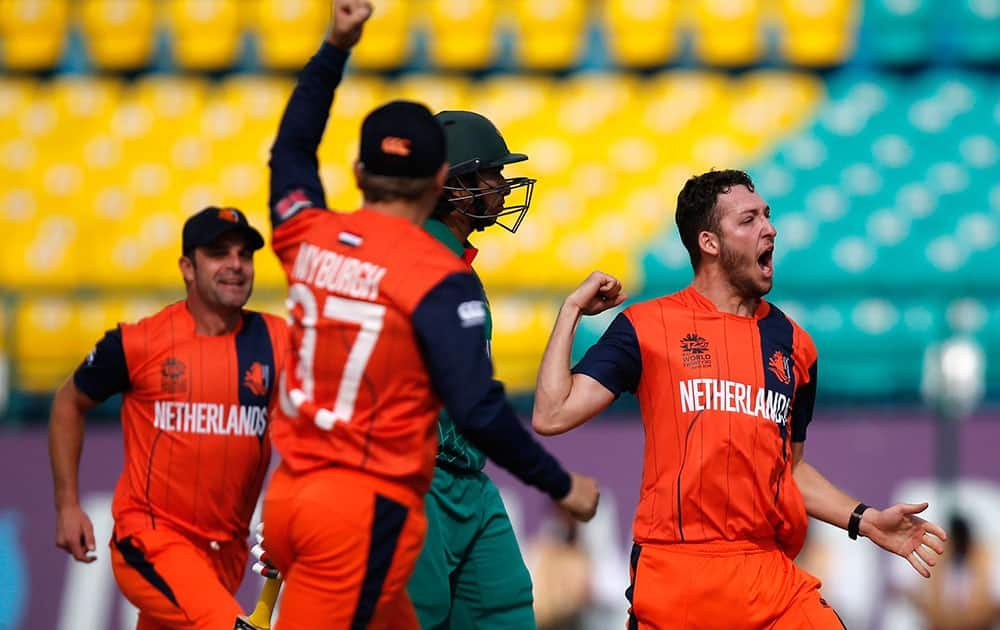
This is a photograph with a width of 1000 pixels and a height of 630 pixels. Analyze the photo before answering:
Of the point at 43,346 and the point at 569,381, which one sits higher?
the point at 569,381

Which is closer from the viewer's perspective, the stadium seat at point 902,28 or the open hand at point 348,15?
the open hand at point 348,15

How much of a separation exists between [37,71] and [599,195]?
6.55m

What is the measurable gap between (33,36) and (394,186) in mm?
12739

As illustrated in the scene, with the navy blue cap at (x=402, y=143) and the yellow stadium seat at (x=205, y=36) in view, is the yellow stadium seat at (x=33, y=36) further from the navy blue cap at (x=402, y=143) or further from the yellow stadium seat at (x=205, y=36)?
the navy blue cap at (x=402, y=143)

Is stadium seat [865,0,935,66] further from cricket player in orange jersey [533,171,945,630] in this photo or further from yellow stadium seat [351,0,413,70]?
cricket player in orange jersey [533,171,945,630]

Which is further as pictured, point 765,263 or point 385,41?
point 385,41

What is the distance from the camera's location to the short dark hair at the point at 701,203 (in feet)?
16.9

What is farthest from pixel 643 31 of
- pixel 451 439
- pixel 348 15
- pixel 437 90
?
pixel 348 15

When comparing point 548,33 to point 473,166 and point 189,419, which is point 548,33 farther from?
point 473,166

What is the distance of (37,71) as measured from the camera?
1574cm

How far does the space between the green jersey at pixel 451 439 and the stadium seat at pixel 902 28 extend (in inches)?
420

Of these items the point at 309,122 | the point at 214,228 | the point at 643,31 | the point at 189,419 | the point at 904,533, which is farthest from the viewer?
the point at 643,31

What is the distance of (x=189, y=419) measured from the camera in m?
5.86

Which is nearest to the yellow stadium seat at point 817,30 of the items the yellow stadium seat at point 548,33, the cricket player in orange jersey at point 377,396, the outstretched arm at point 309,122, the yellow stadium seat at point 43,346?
the yellow stadium seat at point 548,33
